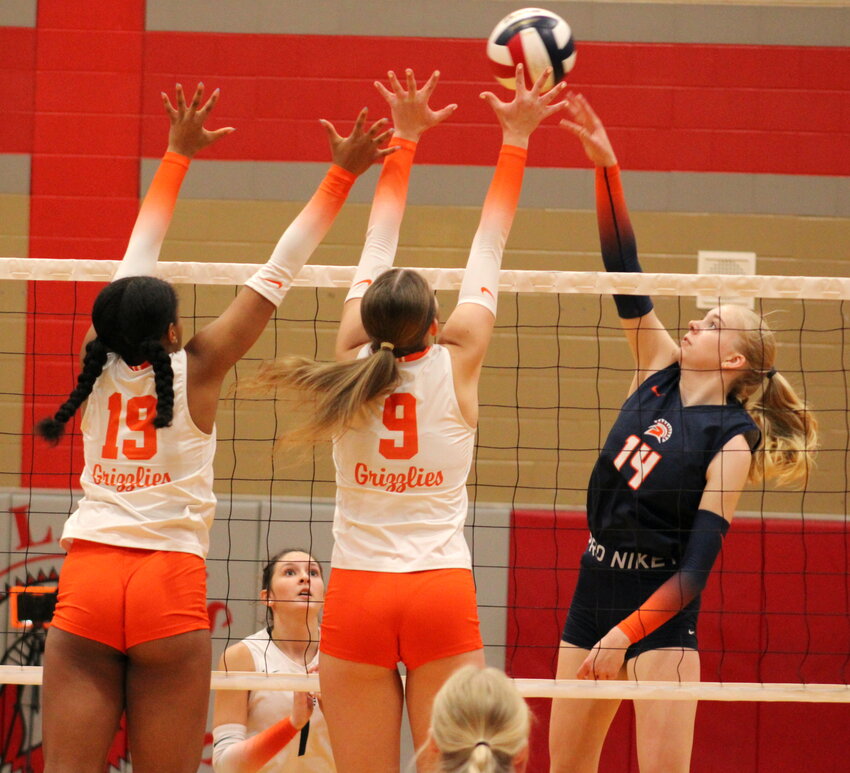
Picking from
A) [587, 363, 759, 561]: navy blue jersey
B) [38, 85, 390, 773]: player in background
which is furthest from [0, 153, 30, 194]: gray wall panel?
[587, 363, 759, 561]: navy blue jersey

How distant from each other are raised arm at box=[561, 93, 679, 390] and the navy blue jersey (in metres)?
0.25

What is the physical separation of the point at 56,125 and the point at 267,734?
4.31m

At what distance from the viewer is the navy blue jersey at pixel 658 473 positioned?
12.5 ft

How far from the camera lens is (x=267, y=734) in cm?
382

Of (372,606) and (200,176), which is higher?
(200,176)

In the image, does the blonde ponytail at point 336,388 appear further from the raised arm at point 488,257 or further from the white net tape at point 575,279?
the white net tape at point 575,279

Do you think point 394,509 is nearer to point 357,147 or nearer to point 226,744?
point 357,147

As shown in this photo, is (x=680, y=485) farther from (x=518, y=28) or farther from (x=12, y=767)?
(x=12, y=767)

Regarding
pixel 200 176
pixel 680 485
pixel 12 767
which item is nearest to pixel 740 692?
pixel 680 485

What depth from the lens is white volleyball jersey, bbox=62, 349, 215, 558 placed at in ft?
9.15

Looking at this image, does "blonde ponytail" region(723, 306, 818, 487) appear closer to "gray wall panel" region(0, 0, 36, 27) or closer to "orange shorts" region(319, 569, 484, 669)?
"orange shorts" region(319, 569, 484, 669)

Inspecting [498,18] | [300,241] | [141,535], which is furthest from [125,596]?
[498,18]

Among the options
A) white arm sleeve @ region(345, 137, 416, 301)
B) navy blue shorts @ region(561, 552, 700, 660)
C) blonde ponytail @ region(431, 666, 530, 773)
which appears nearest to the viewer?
blonde ponytail @ region(431, 666, 530, 773)

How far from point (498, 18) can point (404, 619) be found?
476 cm
